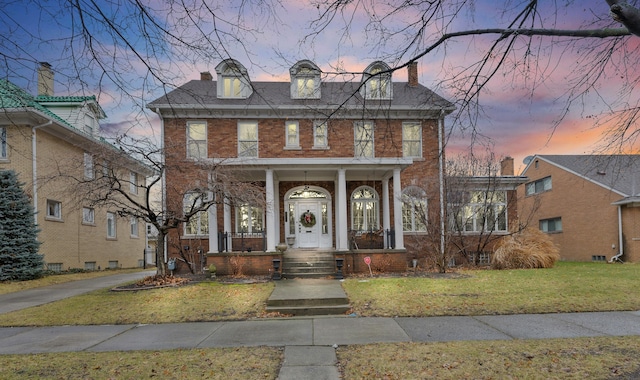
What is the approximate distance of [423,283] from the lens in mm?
11773

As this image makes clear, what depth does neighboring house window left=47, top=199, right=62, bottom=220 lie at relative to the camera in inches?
716

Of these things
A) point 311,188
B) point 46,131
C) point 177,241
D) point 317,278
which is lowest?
point 317,278

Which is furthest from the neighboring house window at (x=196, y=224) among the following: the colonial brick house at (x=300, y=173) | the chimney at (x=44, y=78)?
the chimney at (x=44, y=78)

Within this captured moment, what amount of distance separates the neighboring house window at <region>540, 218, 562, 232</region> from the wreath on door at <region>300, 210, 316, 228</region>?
1727 cm

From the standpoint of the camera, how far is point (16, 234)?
1485 centimetres

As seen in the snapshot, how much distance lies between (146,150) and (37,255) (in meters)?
7.28

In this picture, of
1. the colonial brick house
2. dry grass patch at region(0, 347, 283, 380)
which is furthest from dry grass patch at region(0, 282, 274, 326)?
the colonial brick house

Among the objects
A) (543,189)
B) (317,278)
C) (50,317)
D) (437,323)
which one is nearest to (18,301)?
(50,317)

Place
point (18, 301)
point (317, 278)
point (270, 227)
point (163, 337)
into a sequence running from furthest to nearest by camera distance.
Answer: point (270, 227) → point (317, 278) → point (18, 301) → point (163, 337)

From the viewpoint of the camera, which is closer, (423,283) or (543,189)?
(423,283)

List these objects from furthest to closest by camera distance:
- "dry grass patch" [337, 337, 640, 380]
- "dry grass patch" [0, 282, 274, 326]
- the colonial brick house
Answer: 1. the colonial brick house
2. "dry grass patch" [0, 282, 274, 326]
3. "dry grass patch" [337, 337, 640, 380]

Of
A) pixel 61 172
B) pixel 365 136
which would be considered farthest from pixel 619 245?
pixel 61 172

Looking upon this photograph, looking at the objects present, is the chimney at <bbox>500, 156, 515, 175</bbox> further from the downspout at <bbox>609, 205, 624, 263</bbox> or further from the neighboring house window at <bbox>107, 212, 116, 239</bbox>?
the neighboring house window at <bbox>107, 212, 116, 239</bbox>

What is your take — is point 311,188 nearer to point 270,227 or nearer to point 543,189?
point 270,227
